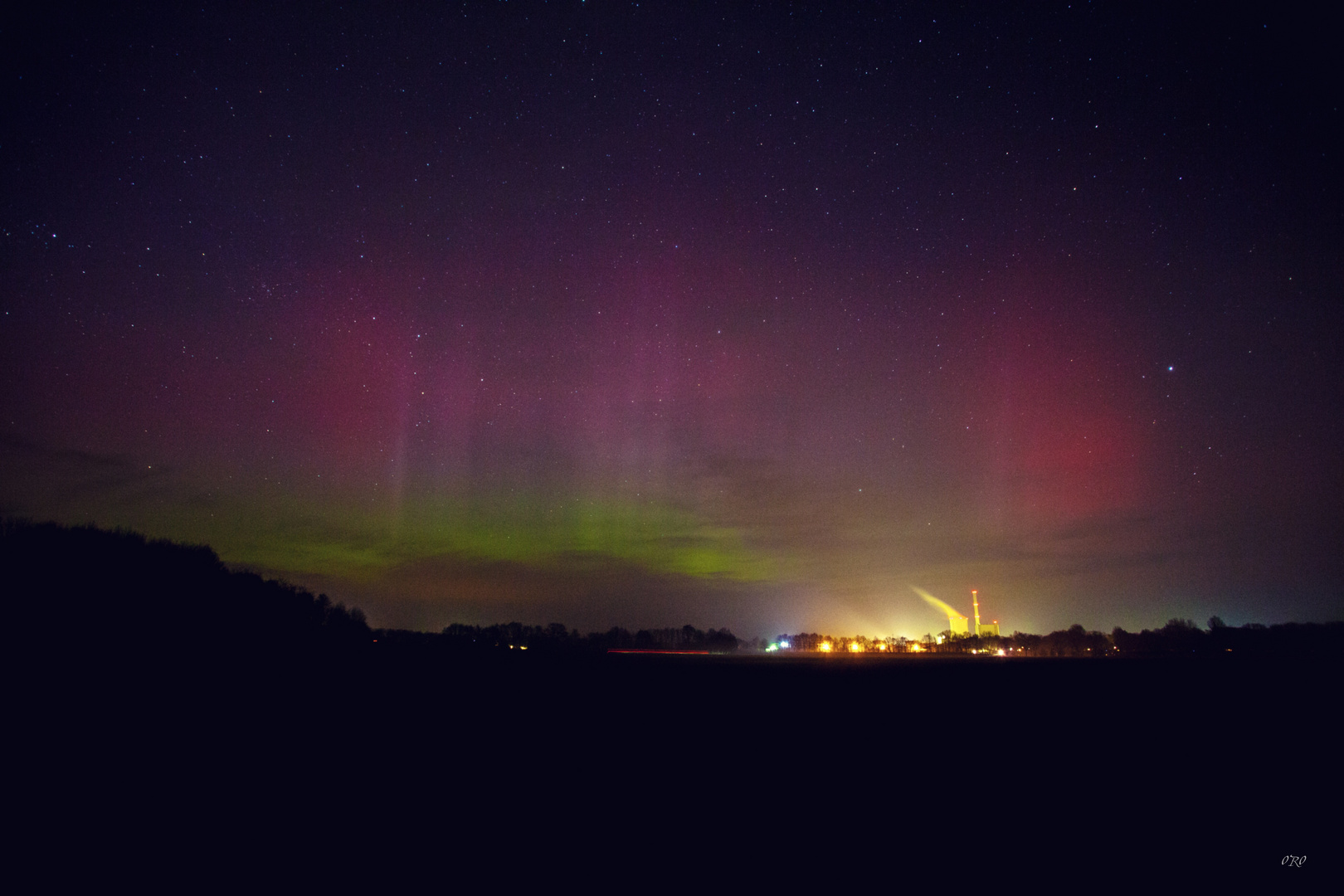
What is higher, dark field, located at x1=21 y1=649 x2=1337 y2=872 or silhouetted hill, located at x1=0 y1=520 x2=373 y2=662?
silhouetted hill, located at x1=0 y1=520 x2=373 y2=662

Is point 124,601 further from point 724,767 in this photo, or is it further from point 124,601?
point 724,767

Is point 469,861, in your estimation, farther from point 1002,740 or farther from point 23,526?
point 23,526

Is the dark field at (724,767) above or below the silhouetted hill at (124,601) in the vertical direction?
below

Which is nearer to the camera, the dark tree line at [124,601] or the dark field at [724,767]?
the dark field at [724,767]

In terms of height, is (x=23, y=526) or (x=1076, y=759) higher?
(x=23, y=526)

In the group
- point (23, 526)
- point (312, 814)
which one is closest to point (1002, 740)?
point (312, 814)

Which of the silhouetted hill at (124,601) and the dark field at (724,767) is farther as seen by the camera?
the silhouetted hill at (124,601)

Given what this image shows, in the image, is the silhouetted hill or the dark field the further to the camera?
the silhouetted hill

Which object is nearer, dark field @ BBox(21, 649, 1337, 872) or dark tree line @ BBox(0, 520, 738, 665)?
dark field @ BBox(21, 649, 1337, 872)

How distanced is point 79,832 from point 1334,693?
78.0 feet

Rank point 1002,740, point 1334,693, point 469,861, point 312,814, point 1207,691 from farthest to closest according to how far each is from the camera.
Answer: point 1207,691, point 1334,693, point 1002,740, point 312,814, point 469,861

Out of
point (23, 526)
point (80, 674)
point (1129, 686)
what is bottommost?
point (1129, 686)

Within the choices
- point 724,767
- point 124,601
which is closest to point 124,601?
point 124,601

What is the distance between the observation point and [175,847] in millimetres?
5277
